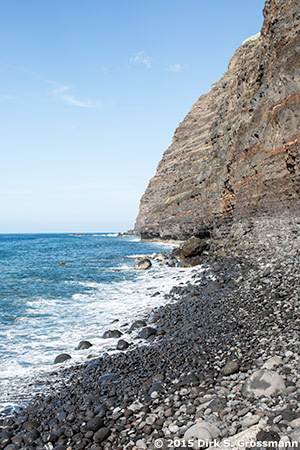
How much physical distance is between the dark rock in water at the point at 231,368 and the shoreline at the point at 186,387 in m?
0.02

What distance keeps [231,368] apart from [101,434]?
2.83 metres

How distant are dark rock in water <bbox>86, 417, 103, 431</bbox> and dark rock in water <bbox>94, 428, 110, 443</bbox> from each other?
0.56 ft

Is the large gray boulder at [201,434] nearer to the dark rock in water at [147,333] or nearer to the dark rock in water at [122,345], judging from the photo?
the dark rock in water at [122,345]

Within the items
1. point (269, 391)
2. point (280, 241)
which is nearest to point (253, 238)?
point (280, 241)

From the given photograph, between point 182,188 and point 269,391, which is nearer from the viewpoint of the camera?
point 269,391

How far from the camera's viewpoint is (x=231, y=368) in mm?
6238

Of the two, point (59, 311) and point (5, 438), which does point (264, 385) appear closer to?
point (5, 438)

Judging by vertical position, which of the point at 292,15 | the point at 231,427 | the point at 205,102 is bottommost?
the point at 231,427

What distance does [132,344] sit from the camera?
10078 mm

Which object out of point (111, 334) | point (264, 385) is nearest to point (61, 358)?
point (111, 334)

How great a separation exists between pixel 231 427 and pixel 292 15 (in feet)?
79.4

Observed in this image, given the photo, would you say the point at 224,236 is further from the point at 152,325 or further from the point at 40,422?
the point at 40,422

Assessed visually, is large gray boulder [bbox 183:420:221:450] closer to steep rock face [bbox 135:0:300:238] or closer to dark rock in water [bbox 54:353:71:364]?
dark rock in water [bbox 54:353:71:364]

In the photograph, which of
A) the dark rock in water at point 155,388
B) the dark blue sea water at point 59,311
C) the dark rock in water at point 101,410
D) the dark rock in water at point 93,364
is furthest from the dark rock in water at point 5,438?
the dark rock in water at point 93,364
